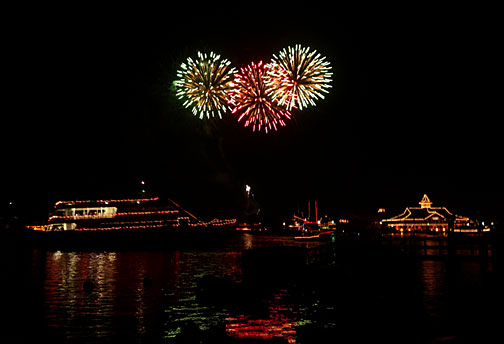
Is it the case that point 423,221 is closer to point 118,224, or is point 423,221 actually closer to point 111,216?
point 118,224

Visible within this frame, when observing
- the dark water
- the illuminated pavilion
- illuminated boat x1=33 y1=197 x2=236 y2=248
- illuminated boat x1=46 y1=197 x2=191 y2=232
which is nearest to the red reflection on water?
the dark water

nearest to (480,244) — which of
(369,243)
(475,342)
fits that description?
(369,243)

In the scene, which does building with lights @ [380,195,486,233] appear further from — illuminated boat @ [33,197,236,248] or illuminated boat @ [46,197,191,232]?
illuminated boat @ [46,197,191,232]

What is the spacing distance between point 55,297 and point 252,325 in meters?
9.49

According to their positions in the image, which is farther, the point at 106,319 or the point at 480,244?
the point at 480,244

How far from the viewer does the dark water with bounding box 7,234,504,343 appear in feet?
41.1

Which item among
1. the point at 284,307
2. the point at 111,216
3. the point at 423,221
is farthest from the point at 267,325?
the point at 423,221

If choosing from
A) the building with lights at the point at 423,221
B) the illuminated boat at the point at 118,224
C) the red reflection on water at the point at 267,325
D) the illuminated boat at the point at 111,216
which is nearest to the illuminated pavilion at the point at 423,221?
the building with lights at the point at 423,221

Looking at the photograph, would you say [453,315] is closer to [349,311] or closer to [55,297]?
[349,311]

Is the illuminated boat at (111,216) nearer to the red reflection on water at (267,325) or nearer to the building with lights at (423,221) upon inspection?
the building with lights at (423,221)

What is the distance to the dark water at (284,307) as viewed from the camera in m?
12.5

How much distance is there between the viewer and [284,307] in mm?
16141

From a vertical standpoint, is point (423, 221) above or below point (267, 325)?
above

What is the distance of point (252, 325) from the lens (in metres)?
13.5
